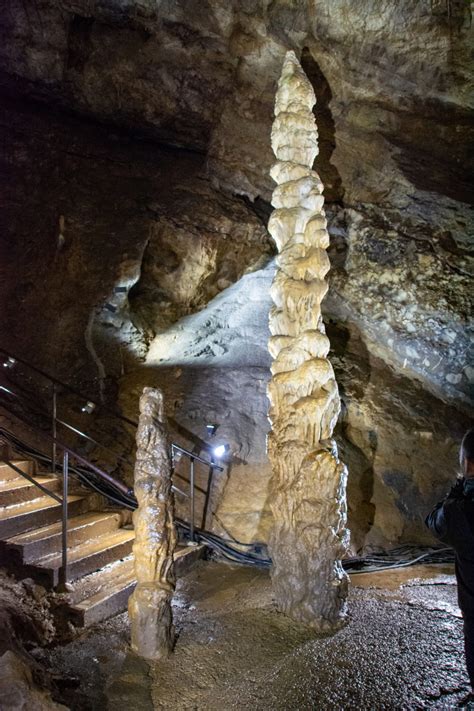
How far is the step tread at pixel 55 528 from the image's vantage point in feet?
15.6

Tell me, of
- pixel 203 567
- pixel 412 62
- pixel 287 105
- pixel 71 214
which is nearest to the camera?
pixel 287 105

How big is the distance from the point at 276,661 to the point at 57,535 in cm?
261

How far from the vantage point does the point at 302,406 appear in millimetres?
4703

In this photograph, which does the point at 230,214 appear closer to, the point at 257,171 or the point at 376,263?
the point at 257,171

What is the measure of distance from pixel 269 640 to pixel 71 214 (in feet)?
30.8

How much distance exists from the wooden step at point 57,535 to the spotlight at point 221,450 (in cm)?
158

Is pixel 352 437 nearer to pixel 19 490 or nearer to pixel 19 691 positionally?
pixel 19 490

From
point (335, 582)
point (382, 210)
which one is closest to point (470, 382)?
point (382, 210)

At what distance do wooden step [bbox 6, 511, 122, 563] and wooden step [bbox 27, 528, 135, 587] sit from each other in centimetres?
7

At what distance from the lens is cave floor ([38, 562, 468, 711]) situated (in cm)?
327

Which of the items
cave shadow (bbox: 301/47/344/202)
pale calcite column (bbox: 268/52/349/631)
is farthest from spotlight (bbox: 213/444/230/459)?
cave shadow (bbox: 301/47/344/202)

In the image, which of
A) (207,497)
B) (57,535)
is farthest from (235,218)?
(57,535)

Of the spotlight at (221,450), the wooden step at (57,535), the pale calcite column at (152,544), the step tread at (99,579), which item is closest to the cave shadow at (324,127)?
the spotlight at (221,450)

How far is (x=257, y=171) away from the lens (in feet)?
34.4
